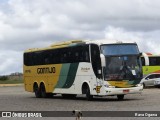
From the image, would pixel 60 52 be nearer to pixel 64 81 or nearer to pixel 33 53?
pixel 64 81

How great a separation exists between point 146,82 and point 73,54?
1789cm

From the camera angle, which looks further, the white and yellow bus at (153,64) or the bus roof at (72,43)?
the white and yellow bus at (153,64)

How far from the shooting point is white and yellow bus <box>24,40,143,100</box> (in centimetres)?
2950

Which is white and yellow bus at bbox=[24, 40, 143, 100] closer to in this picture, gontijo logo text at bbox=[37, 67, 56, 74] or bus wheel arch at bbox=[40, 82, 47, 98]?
gontijo logo text at bbox=[37, 67, 56, 74]

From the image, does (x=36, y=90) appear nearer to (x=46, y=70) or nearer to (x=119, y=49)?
(x=46, y=70)

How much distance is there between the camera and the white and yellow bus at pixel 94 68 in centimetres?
2950

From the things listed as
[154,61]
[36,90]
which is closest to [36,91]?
[36,90]

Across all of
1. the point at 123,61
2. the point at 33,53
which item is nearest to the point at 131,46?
the point at 123,61

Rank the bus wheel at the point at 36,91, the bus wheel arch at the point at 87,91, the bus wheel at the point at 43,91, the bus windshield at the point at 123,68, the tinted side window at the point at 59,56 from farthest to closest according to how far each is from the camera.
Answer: the bus wheel at the point at 36,91 → the bus wheel at the point at 43,91 → the tinted side window at the point at 59,56 → the bus wheel arch at the point at 87,91 → the bus windshield at the point at 123,68

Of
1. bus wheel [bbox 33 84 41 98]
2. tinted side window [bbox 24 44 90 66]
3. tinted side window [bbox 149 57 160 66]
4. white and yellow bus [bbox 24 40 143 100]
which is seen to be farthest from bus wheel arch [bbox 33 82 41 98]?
tinted side window [bbox 149 57 160 66]

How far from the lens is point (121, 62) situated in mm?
29797

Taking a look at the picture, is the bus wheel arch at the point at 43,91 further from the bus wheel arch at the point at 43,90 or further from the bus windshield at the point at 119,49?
the bus windshield at the point at 119,49

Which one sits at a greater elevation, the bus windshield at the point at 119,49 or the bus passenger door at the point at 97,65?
the bus windshield at the point at 119,49

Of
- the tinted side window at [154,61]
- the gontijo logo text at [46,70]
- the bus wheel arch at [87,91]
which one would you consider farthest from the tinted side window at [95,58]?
the tinted side window at [154,61]
